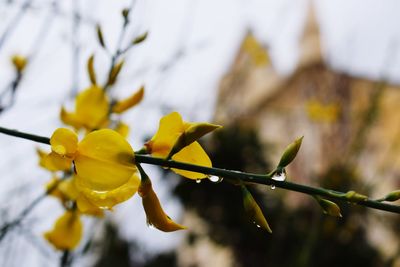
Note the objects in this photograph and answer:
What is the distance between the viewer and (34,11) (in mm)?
1642

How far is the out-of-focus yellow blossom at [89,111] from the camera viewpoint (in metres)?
1.07

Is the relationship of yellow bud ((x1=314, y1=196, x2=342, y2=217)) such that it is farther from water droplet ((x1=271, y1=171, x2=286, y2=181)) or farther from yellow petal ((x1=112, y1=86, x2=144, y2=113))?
yellow petal ((x1=112, y1=86, x2=144, y2=113))

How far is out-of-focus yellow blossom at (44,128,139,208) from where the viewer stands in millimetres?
601

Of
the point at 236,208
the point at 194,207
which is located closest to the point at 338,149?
the point at 236,208

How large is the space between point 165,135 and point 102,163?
11 centimetres

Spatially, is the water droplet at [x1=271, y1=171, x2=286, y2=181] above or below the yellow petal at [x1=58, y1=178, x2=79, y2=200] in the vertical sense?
above

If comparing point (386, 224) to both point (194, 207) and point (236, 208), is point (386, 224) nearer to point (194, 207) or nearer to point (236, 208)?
point (236, 208)

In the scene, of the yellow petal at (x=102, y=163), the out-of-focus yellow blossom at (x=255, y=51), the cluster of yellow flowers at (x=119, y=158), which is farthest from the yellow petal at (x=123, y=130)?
the out-of-focus yellow blossom at (x=255, y=51)

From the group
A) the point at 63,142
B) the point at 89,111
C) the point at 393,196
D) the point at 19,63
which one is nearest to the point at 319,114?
the point at 19,63

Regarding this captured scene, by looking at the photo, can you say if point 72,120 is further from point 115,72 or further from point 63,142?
point 63,142

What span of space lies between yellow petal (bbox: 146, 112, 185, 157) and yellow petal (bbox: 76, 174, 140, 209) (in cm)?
7

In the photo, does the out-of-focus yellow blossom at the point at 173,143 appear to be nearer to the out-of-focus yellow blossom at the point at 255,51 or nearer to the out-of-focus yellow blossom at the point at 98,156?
the out-of-focus yellow blossom at the point at 98,156

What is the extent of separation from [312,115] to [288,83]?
457 inches

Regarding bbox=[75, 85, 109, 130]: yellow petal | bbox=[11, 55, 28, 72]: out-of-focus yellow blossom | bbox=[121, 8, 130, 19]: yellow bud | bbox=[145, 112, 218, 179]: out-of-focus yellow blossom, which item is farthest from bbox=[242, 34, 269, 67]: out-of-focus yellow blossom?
bbox=[145, 112, 218, 179]: out-of-focus yellow blossom
